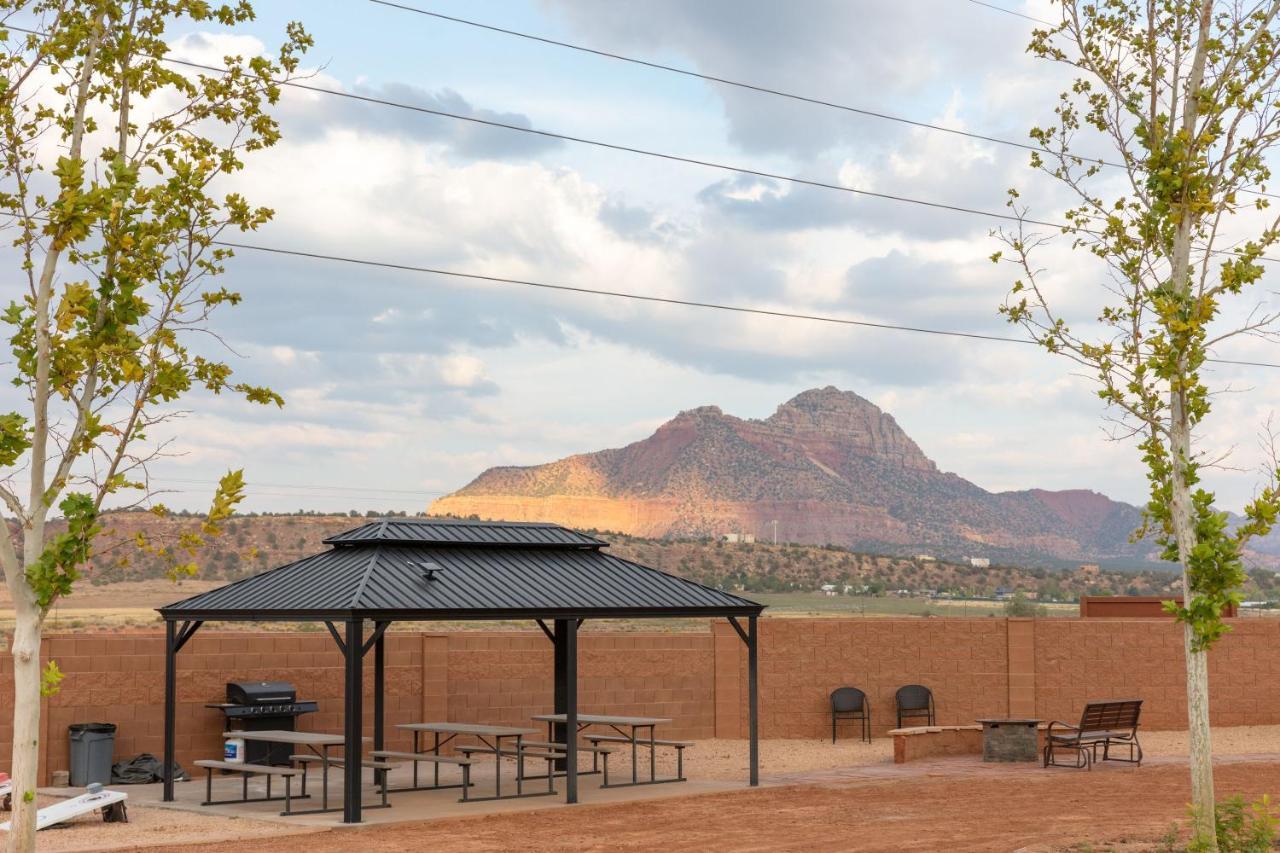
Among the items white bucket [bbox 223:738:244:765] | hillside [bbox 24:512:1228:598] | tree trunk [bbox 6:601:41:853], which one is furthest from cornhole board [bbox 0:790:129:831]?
hillside [bbox 24:512:1228:598]

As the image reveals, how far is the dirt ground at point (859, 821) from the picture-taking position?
522 inches

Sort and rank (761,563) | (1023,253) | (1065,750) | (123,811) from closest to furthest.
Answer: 1. (1023,253)
2. (123,811)
3. (1065,750)
4. (761,563)

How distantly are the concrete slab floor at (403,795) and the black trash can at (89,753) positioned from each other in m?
0.30

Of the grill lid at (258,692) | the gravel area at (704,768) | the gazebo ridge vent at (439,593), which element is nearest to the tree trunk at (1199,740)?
the gravel area at (704,768)

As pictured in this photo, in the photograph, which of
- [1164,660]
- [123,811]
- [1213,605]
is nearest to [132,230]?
[123,811]

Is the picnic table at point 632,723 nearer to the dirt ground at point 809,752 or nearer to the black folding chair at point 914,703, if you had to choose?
the dirt ground at point 809,752

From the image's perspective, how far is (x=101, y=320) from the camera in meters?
10.2

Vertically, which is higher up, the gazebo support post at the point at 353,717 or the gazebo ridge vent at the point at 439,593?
the gazebo ridge vent at the point at 439,593

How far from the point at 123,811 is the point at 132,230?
7000 mm

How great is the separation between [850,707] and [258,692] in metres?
9.18

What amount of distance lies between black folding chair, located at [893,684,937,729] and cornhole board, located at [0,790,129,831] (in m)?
12.8

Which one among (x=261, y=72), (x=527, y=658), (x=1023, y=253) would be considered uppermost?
(x=261, y=72)

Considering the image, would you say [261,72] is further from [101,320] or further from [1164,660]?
[1164,660]

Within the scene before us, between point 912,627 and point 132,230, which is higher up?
point 132,230
